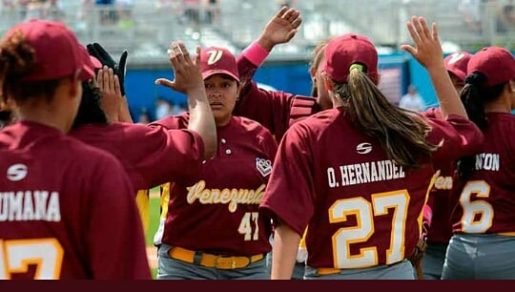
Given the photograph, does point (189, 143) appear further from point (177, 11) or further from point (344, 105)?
point (177, 11)

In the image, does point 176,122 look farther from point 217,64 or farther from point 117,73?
point 117,73

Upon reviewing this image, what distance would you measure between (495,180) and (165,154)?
1954 mm

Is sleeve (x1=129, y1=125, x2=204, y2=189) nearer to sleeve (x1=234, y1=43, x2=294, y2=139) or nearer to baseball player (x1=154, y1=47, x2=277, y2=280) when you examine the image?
baseball player (x1=154, y1=47, x2=277, y2=280)

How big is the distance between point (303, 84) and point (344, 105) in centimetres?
1682

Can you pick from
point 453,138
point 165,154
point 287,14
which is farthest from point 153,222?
point 165,154

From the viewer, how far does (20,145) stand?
113 inches

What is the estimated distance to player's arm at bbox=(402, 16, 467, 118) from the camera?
4309mm

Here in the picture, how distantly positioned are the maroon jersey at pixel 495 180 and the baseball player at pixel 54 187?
2380mm

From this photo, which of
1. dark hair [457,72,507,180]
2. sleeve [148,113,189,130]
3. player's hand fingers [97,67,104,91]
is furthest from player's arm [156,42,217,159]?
dark hair [457,72,507,180]

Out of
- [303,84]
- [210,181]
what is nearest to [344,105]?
[210,181]

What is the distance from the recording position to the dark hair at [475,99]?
4.85 meters

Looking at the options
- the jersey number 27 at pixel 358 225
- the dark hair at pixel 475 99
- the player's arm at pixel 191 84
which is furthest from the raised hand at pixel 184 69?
the dark hair at pixel 475 99

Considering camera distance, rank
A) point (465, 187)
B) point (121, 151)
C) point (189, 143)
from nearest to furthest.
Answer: point (121, 151) → point (189, 143) → point (465, 187)

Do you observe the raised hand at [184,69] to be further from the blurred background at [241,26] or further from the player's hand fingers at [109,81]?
the blurred background at [241,26]
